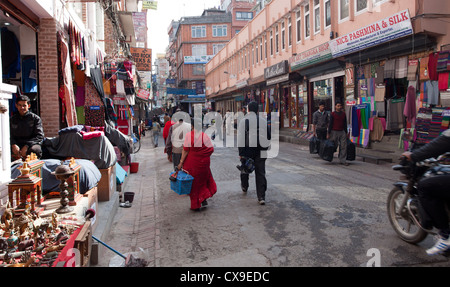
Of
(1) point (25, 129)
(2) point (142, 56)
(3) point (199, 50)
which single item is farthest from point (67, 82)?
(3) point (199, 50)

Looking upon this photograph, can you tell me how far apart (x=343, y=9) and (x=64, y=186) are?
48.7 ft

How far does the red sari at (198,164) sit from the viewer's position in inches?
259

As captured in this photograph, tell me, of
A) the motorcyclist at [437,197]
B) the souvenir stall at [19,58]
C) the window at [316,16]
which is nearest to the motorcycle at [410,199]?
the motorcyclist at [437,197]

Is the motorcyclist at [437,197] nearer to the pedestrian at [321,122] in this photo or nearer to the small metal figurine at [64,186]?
the small metal figurine at [64,186]

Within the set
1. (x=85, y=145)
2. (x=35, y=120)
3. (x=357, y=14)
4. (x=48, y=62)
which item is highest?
(x=357, y=14)

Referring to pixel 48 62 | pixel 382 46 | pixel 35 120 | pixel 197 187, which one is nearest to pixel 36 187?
pixel 35 120

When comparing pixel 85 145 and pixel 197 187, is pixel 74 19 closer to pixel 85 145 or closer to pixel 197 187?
pixel 85 145

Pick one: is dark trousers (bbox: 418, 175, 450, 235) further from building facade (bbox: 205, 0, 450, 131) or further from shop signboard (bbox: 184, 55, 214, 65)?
shop signboard (bbox: 184, 55, 214, 65)

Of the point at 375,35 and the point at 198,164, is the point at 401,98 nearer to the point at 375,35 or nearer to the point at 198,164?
the point at 375,35

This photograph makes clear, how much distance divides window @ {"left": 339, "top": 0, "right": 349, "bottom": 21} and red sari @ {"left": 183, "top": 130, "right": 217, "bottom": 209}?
467 inches

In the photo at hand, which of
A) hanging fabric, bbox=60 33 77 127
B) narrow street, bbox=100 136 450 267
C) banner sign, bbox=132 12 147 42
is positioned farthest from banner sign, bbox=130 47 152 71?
hanging fabric, bbox=60 33 77 127
